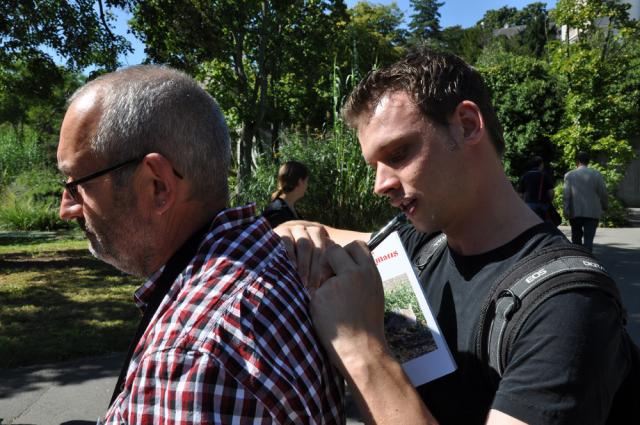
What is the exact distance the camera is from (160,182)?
4.14 feet

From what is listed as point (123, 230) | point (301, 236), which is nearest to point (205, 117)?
point (123, 230)

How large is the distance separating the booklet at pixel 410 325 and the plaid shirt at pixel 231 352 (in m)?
0.24

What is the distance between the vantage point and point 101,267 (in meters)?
10.6

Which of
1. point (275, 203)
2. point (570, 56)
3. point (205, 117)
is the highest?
point (570, 56)

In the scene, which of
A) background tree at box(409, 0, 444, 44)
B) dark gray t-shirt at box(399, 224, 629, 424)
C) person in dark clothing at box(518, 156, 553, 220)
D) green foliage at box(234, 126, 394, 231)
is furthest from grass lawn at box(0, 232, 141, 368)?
background tree at box(409, 0, 444, 44)

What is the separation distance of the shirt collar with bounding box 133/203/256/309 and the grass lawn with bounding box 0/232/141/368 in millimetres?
4737

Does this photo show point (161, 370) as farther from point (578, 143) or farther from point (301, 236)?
point (578, 143)

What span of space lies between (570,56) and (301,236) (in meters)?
19.5

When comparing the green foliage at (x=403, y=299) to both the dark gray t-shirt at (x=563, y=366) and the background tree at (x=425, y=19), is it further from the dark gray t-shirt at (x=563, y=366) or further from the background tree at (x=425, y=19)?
the background tree at (x=425, y=19)

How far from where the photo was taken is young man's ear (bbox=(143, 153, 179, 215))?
124cm

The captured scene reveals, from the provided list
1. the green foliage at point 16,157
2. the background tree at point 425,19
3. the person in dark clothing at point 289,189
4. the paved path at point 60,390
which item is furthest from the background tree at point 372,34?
the background tree at point 425,19

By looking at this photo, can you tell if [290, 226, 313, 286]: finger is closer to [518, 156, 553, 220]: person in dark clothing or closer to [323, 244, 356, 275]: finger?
[323, 244, 356, 275]: finger

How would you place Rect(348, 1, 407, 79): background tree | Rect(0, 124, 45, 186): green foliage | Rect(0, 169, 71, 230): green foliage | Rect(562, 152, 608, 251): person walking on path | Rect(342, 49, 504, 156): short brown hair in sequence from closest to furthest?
Rect(342, 49, 504, 156): short brown hair, Rect(562, 152, 608, 251): person walking on path, Rect(0, 169, 71, 230): green foliage, Rect(0, 124, 45, 186): green foliage, Rect(348, 1, 407, 79): background tree

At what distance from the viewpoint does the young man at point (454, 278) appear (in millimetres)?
1096
